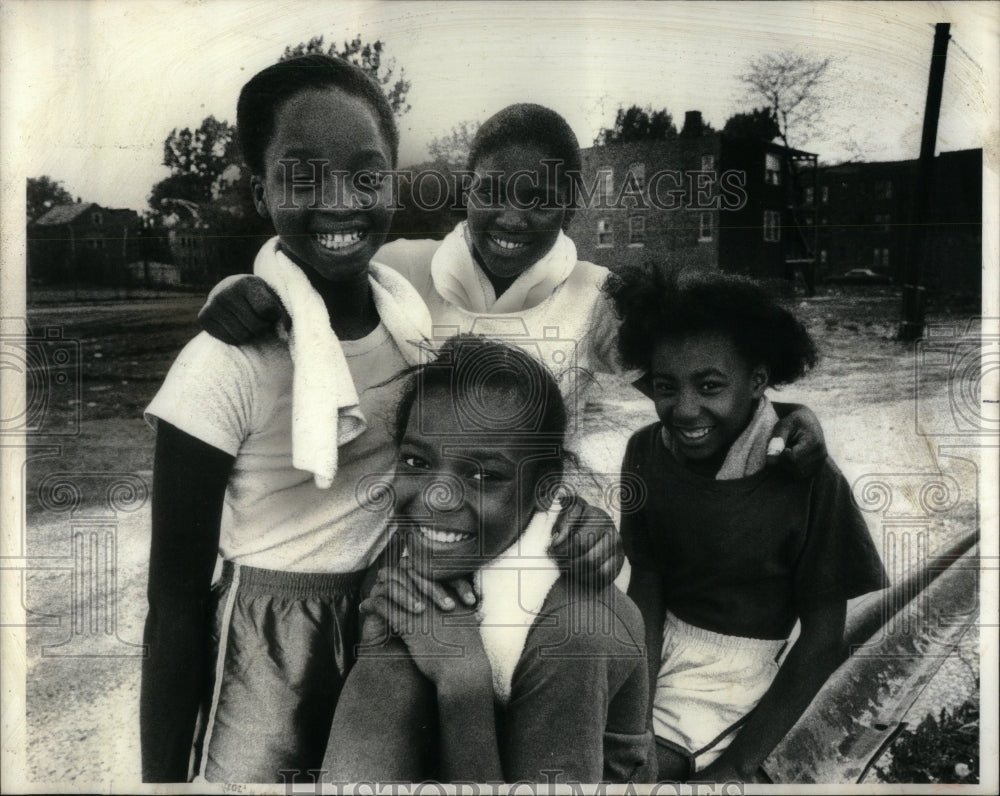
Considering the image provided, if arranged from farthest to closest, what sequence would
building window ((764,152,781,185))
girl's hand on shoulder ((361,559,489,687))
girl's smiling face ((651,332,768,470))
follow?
1. building window ((764,152,781,185))
2. girl's smiling face ((651,332,768,470))
3. girl's hand on shoulder ((361,559,489,687))

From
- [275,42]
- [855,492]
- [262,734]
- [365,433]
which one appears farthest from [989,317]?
[262,734]

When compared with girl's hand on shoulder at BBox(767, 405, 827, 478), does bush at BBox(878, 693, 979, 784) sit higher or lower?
lower

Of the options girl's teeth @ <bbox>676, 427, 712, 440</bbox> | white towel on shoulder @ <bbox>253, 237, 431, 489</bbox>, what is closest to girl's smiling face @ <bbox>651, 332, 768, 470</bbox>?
girl's teeth @ <bbox>676, 427, 712, 440</bbox>

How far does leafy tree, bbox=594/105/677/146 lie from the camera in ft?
12.4

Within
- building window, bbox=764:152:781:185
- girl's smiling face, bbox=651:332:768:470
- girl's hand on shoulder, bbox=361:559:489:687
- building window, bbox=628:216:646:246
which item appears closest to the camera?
girl's hand on shoulder, bbox=361:559:489:687

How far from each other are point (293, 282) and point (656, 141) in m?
1.54

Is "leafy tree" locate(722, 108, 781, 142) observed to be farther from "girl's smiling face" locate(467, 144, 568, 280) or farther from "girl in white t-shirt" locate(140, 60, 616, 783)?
"girl in white t-shirt" locate(140, 60, 616, 783)

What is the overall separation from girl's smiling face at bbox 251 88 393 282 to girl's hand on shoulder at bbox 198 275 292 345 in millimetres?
195

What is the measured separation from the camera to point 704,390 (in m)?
3.64

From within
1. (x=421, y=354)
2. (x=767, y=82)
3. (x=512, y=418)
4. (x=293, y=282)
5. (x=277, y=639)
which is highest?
(x=767, y=82)

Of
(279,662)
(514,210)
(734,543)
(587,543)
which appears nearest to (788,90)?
(514,210)

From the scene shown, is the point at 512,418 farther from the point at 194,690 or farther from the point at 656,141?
the point at 194,690

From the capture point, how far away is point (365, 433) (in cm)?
366

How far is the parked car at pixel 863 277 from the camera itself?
387 centimetres
